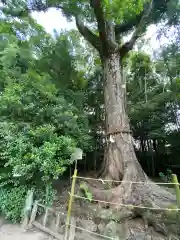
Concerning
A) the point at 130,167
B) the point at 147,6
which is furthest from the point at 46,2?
the point at 130,167

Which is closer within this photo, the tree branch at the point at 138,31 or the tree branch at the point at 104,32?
the tree branch at the point at 104,32

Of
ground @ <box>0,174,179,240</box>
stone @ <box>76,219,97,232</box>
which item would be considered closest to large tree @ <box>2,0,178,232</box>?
ground @ <box>0,174,179,240</box>

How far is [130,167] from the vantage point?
12.3 ft

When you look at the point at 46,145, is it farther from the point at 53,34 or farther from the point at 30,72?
the point at 53,34

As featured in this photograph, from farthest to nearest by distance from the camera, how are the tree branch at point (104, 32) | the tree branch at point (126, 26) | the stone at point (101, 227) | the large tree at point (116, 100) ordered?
the tree branch at point (126, 26)
the tree branch at point (104, 32)
the large tree at point (116, 100)
the stone at point (101, 227)

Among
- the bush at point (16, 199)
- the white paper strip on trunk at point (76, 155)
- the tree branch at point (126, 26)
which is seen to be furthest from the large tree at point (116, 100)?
the bush at point (16, 199)

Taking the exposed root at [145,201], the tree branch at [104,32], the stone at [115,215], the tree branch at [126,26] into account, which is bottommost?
the stone at [115,215]

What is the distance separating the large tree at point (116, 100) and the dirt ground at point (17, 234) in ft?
4.46

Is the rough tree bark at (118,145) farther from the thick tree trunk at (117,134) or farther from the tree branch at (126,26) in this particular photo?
the tree branch at (126,26)

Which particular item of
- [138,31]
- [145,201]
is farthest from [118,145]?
[138,31]

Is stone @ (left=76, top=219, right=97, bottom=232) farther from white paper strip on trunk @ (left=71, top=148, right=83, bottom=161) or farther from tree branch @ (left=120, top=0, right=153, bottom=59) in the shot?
tree branch @ (left=120, top=0, right=153, bottom=59)

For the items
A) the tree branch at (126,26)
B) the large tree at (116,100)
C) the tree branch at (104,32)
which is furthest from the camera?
the tree branch at (126,26)

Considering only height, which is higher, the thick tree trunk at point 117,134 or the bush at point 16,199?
the thick tree trunk at point 117,134

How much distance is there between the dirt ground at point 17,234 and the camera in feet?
8.97
